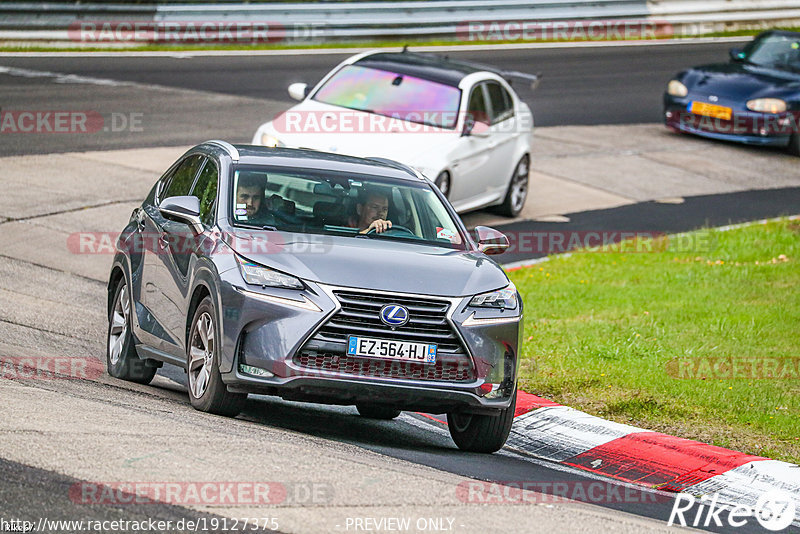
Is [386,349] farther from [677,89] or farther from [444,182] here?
[677,89]

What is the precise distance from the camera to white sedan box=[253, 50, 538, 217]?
Result: 1488 centimetres

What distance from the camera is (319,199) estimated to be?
8.55 meters

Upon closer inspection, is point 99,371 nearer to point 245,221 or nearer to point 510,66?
point 245,221

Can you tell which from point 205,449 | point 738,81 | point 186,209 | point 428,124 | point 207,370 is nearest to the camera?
point 205,449

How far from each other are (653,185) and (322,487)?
47.5 ft

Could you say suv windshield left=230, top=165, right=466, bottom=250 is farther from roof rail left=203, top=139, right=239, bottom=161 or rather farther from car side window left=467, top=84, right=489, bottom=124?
car side window left=467, top=84, right=489, bottom=124

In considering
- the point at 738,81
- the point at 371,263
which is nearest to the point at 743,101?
Result: the point at 738,81

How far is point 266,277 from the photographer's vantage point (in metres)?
7.46

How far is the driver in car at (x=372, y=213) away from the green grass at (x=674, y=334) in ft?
7.05

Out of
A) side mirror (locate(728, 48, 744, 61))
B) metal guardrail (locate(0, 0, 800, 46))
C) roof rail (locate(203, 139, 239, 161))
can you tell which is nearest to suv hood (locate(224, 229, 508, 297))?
roof rail (locate(203, 139, 239, 161))

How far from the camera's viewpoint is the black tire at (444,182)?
15.0 metres

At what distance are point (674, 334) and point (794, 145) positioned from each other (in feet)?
40.8

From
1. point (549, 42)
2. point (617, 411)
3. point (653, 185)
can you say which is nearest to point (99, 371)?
point (617, 411)

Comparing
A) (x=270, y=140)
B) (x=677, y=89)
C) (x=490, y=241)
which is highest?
(x=490, y=241)
